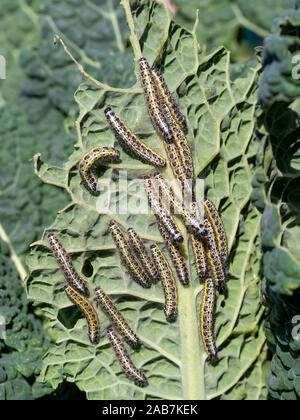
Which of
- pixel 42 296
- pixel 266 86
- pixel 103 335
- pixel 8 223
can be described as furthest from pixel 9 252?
pixel 266 86

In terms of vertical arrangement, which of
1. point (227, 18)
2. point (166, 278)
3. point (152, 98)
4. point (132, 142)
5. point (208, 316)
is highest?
point (227, 18)

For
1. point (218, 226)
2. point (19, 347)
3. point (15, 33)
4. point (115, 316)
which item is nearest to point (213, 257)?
point (218, 226)

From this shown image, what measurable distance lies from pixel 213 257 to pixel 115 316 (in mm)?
898

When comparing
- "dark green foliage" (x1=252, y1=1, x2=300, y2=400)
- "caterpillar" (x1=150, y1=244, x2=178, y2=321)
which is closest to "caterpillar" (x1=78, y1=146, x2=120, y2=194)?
"caterpillar" (x1=150, y1=244, x2=178, y2=321)

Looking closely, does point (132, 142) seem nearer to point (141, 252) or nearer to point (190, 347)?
point (141, 252)

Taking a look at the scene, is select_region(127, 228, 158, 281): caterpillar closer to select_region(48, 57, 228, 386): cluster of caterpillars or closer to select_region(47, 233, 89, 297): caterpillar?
select_region(48, 57, 228, 386): cluster of caterpillars

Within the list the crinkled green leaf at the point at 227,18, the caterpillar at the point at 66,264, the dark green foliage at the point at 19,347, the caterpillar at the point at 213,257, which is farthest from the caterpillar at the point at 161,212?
the crinkled green leaf at the point at 227,18

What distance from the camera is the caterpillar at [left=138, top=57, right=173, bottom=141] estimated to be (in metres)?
3.79

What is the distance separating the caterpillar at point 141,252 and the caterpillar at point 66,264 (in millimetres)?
501

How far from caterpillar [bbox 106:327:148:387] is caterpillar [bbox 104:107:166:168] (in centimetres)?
140

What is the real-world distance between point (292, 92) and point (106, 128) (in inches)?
56.9

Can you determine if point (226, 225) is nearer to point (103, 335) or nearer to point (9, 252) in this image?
point (103, 335)

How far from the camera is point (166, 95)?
12.7 ft

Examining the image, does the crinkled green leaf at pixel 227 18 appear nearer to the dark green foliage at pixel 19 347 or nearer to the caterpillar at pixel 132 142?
the caterpillar at pixel 132 142
